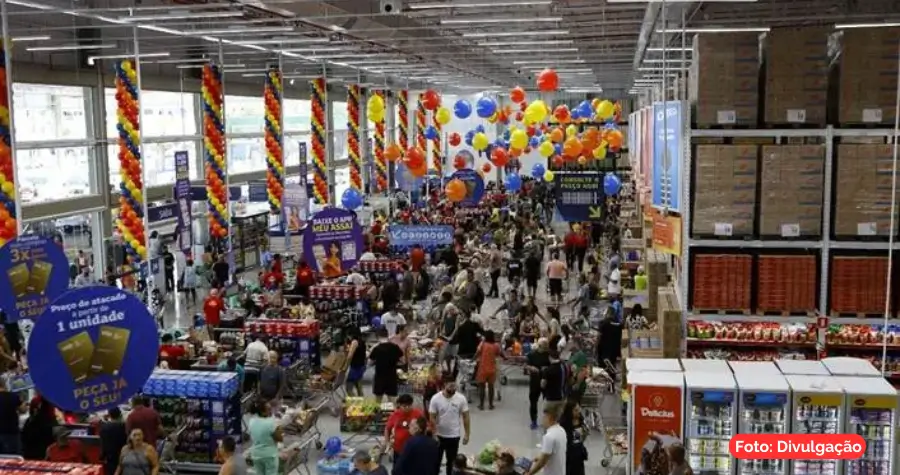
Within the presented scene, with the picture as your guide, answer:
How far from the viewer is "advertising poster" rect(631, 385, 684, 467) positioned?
7.50 meters

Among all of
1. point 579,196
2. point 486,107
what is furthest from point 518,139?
point 579,196

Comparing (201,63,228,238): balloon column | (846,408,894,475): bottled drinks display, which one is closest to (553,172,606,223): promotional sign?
(201,63,228,238): balloon column

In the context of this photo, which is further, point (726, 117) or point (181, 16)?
point (181, 16)

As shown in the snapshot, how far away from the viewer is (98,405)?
6574mm

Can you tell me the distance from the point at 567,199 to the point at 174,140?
39.3ft

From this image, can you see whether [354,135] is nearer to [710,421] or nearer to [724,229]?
[724,229]

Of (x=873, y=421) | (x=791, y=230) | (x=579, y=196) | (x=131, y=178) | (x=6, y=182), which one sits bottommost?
(x=873, y=421)

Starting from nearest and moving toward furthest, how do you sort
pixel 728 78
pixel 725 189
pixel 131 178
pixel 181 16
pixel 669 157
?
pixel 728 78
pixel 725 189
pixel 669 157
pixel 181 16
pixel 131 178

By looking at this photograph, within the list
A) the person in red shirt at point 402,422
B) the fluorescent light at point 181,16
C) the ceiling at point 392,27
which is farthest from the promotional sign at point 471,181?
the person in red shirt at point 402,422

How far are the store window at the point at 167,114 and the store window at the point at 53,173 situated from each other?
3306mm

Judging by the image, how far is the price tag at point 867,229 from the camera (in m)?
8.64

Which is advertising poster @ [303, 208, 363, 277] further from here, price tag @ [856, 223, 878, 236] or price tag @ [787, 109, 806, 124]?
price tag @ [856, 223, 878, 236]

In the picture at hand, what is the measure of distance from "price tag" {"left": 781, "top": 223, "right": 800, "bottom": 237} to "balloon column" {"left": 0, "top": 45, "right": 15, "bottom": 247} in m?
10.5

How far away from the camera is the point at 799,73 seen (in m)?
8.59
